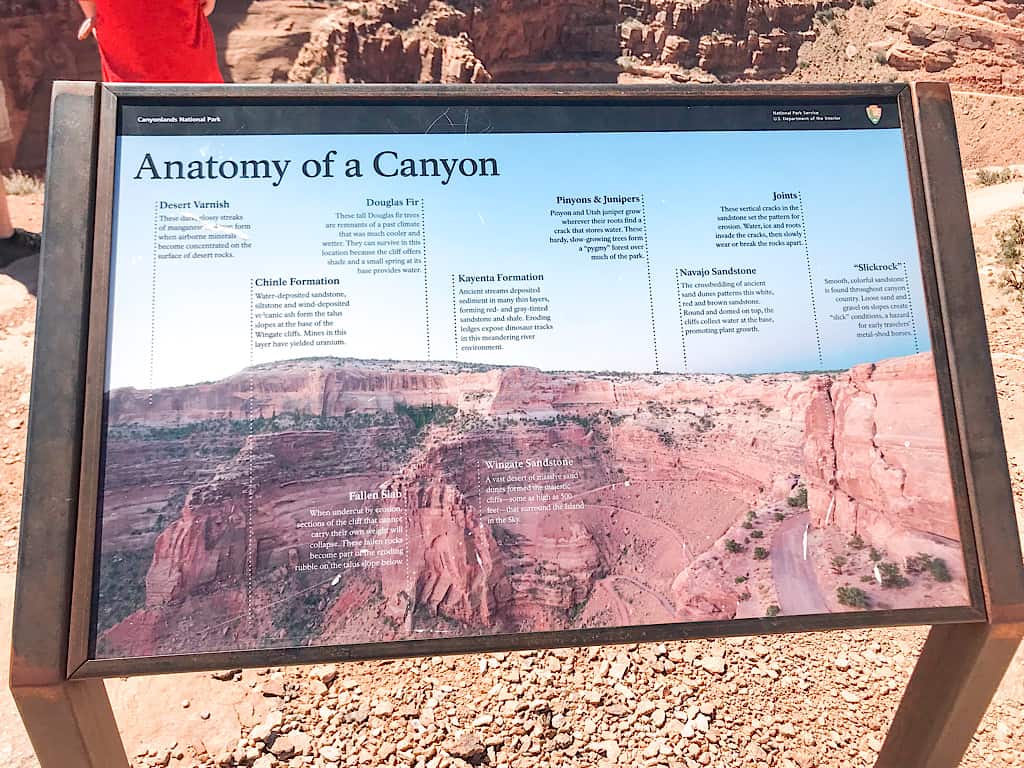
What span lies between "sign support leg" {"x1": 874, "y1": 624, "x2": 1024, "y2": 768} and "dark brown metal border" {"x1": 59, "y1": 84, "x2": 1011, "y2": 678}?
105 millimetres

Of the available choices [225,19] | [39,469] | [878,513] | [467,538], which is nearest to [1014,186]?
[878,513]

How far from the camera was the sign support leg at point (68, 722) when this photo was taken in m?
1.44

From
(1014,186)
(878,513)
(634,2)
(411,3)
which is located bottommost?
(878,513)

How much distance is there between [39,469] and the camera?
1.46m

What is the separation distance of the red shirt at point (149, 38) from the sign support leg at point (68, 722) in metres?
4.72

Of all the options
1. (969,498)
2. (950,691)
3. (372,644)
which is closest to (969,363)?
(969,498)

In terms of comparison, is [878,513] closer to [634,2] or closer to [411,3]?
[411,3]

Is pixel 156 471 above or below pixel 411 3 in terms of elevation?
below

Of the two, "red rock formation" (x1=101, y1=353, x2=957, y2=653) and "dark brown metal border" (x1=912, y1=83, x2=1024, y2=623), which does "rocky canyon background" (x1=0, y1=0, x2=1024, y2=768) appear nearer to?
"red rock formation" (x1=101, y1=353, x2=957, y2=653)

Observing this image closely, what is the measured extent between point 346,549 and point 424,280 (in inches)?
26.7

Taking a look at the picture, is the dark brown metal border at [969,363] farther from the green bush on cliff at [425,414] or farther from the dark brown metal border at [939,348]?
the green bush on cliff at [425,414]

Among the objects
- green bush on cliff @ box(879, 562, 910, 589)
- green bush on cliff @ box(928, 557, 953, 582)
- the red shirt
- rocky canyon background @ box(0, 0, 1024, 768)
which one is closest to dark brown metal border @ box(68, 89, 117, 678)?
rocky canyon background @ box(0, 0, 1024, 768)

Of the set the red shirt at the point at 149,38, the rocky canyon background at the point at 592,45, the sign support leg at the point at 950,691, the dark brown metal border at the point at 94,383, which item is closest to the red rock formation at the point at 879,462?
the sign support leg at the point at 950,691

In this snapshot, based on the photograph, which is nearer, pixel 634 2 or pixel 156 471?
pixel 156 471
